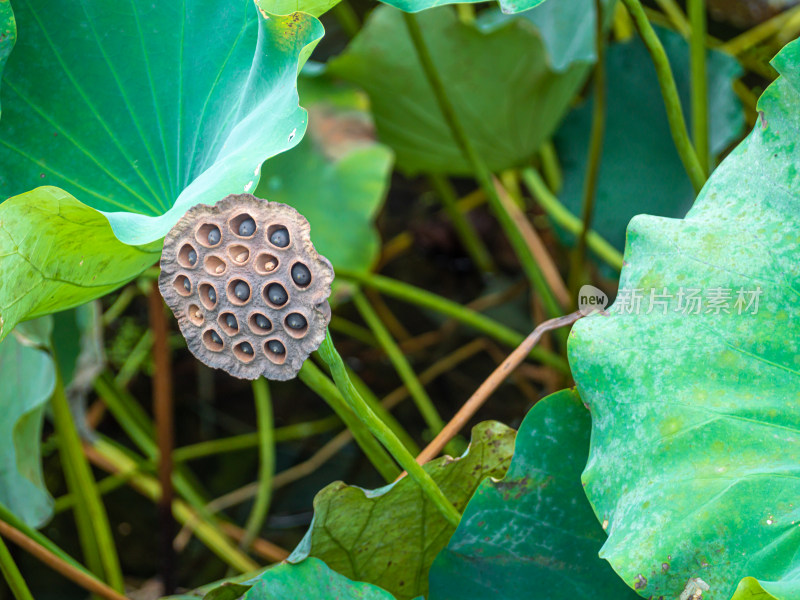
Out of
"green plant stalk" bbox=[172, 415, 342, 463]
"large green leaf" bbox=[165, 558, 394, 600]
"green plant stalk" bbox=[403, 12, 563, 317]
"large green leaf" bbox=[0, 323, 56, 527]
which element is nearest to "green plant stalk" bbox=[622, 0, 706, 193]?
"green plant stalk" bbox=[403, 12, 563, 317]

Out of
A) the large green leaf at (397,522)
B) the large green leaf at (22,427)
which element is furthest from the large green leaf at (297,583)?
the large green leaf at (22,427)

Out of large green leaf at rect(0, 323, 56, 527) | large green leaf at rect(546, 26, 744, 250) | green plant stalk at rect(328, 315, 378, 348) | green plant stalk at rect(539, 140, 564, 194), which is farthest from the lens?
green plant stalk at rect(328, 315, 378, 348)

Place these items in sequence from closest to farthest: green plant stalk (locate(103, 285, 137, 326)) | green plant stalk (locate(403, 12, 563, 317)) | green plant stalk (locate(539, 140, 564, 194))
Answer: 1. green plant stalk (locate(403, 12, 563, 317))
2. green plant stalk (locate(539, 140, 564, 194))
3. green plant stalk (locate(103, 285, 137, 326))

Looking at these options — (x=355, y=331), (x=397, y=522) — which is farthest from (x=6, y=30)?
(x=355, y=331)

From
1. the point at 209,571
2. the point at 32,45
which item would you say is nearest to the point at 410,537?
the point at 32,45

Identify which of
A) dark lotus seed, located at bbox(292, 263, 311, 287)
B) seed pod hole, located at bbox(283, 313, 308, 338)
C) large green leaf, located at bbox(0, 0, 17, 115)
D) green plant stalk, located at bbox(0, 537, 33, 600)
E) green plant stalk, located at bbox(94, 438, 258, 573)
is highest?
large green leaf, located at bbox(0, 0, 17, 115)

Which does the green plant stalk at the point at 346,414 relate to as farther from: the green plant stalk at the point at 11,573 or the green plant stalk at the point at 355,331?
the green plant stalk at the point at 355,331

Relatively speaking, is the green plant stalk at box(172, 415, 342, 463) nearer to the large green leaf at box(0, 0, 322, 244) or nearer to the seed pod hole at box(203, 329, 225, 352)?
the large green leaf at box(0, 0, 322, 244)
